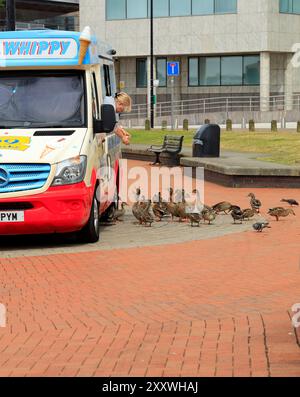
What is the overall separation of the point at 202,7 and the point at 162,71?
5214 millimetres

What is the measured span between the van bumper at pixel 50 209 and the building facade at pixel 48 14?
214 feet

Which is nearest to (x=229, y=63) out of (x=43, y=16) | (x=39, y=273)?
(x=43, y=16)

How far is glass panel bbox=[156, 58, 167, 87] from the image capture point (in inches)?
2699

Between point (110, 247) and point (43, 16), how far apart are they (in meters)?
72.0

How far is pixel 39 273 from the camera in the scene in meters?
10.9

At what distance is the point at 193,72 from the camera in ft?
223

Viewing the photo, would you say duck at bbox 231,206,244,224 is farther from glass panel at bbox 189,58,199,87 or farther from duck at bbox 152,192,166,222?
glass panel at bbox 189,58,199,87

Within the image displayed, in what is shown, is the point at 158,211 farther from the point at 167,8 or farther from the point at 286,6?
the point at 167,8

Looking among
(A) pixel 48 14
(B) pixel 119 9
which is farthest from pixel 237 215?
(A) pixel 48 14

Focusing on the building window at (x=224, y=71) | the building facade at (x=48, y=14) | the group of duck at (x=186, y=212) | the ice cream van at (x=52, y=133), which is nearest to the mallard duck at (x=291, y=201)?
the group of duck at (x=186, y=212)

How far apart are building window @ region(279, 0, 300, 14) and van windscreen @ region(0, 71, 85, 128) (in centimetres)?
5322

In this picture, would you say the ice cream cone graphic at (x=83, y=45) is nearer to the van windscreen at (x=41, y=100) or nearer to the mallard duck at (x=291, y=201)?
the van windscreen at (x=41, y=100)

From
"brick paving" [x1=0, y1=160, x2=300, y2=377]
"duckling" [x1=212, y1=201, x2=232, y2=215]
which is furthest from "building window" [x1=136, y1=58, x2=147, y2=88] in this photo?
"brick paving" [x1=0, y1=160, x2=300, y2=377]

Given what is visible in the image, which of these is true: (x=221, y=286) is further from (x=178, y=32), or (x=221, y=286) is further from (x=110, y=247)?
(x=178, y=32)
